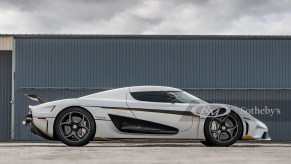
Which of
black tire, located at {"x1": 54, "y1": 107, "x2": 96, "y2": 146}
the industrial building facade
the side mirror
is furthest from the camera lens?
the industrial building facade

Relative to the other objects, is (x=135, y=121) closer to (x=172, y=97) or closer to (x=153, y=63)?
(x=172, y=97)

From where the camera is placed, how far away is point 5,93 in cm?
2328

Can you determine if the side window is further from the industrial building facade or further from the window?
the industrial building facade

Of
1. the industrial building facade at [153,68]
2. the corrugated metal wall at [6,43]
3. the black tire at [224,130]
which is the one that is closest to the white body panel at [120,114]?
the black tire at [224,130]

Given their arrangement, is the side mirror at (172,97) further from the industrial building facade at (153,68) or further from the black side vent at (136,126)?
the industrial building facade at (153,68)

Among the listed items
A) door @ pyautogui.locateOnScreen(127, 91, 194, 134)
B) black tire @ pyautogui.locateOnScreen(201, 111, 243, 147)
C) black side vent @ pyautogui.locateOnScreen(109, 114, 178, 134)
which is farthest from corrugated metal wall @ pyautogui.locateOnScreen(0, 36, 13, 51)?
black tire @ pyautogui.locateOnScreen(201, 111, 243, 147)

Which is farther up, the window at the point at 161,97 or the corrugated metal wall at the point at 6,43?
the corrugated metal wall at the point at 6,43

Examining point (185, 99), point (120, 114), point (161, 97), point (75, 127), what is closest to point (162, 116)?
point (161, 97)

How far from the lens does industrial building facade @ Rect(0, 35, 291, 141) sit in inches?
905

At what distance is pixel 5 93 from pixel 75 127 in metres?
12.1

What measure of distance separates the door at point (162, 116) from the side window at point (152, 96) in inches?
4.4

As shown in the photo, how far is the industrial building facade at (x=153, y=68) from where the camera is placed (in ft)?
75.4

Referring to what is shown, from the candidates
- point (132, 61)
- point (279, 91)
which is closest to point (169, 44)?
point (132, 61)

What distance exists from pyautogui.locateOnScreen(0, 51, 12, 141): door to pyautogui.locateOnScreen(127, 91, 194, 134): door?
39.6 ft
